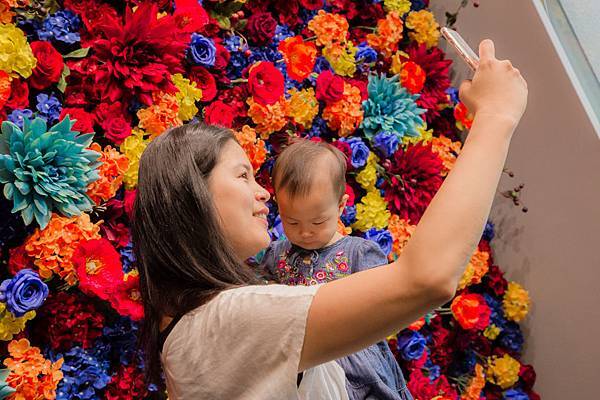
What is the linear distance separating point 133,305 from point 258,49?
0.95 metres

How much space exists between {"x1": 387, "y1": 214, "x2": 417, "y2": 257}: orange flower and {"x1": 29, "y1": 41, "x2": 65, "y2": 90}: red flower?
120 cm

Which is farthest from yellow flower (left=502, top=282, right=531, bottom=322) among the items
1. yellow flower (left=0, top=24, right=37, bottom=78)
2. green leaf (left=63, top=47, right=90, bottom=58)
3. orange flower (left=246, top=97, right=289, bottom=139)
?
yellow flower (left=0, top=24, right=37, bottom=78)

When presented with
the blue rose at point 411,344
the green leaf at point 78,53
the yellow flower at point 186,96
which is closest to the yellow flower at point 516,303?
the blue rose at point 411,344

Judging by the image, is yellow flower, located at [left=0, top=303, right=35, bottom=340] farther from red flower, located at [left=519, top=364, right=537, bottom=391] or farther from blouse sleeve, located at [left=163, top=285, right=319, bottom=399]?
red flower, located at [left=519, top=364, right=537, bottom=391]

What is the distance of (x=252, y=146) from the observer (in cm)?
204

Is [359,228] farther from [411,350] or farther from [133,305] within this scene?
[133,305]

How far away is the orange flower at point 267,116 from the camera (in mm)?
2092

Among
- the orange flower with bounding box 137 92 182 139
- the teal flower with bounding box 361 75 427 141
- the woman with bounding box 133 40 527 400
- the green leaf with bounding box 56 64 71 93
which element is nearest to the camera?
the woman with bounding box 133 40 527 400

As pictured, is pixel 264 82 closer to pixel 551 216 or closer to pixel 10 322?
pixel 10 322

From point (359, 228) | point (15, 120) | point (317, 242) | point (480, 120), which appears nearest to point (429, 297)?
point (480, 120)

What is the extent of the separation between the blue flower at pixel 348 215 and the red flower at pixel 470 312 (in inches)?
20.3

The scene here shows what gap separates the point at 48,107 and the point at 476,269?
1.59 meters

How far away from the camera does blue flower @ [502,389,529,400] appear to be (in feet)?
8.34

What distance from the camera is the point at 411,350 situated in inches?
91.7
